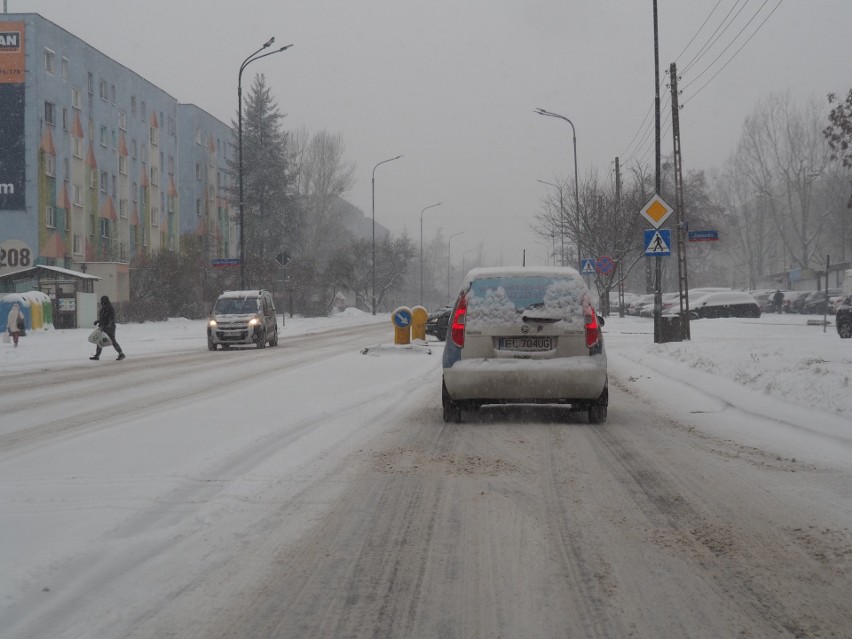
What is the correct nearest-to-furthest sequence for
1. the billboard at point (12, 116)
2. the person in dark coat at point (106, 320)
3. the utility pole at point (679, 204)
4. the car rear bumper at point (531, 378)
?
the car rear bumper at point (531, 378), the person in dark coat at point (106, 320), the utility pole at point (679, 204), the billboard at point (12, 116)

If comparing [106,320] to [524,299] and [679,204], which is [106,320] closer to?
[679,204]

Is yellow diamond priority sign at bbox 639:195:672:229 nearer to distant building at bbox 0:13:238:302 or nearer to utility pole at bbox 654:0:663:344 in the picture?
utility pole at bbox 654:0:663:344

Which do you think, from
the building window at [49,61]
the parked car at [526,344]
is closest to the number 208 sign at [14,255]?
the building window at [49,61]

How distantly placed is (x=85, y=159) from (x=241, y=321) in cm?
3080

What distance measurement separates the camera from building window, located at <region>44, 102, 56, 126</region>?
48.9 m

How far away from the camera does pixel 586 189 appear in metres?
52.2

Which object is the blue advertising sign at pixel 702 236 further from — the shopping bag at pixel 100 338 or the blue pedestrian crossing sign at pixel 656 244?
the shopping bag at pixel 100 338

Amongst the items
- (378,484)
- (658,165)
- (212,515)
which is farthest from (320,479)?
(658,165)

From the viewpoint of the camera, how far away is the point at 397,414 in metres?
10.9

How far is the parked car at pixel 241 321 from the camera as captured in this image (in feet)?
90.1

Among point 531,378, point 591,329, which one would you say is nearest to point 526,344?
point 531,378

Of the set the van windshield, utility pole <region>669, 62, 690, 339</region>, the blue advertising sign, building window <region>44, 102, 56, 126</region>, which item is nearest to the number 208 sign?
building window <region>44, 102, 56, 126</region>

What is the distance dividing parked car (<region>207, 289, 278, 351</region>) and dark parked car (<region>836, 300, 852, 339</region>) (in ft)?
52.9

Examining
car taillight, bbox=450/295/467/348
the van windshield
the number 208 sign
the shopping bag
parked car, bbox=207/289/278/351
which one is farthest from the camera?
the number 208 sign
